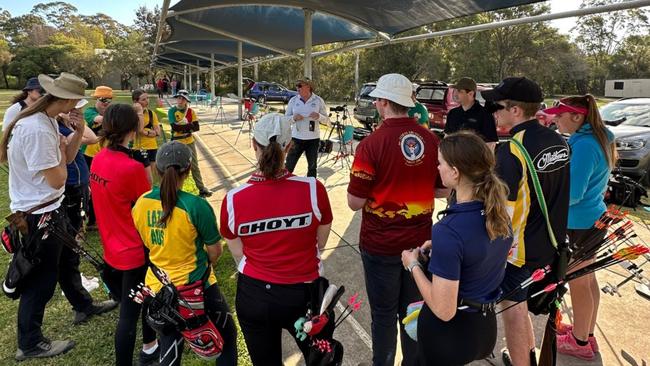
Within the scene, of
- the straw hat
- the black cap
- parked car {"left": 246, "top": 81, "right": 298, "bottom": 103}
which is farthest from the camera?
parked car {"left": 246, "top": 81, "right": 298, "bottom": 103}

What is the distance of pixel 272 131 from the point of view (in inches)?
76.5

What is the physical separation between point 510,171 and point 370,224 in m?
0.84

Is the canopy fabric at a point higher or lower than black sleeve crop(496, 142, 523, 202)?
higher

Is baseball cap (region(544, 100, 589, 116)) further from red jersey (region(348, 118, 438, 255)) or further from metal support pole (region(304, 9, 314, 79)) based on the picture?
metal support pole (region(304, 9, 314, 79))

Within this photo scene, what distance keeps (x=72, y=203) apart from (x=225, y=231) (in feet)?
10.0

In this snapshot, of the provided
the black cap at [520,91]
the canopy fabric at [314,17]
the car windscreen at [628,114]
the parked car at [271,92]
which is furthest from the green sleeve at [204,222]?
the parked car at [271,92]

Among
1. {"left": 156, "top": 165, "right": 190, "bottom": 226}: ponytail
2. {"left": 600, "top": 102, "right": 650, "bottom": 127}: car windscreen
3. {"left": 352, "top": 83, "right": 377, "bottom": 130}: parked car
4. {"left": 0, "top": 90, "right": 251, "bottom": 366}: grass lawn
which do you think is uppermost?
{"left": 352, "top": 83, "right": 377, "bottom": 130}: parked car

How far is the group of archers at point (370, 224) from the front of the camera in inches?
66.2

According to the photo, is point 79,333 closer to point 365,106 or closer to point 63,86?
point 63,86

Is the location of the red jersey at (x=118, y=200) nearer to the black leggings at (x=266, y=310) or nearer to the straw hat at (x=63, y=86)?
the straw hat at (x=63, y=86)

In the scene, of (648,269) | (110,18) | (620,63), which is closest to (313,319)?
(648,269)

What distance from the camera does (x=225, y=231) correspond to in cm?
188

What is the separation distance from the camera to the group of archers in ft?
5.52

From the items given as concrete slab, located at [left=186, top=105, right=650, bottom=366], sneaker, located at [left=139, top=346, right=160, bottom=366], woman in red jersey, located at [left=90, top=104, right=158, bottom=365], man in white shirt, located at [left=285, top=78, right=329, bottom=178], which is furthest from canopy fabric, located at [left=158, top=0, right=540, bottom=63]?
sneaker, located at [left=139, top=346, right=160, bottom=366]
